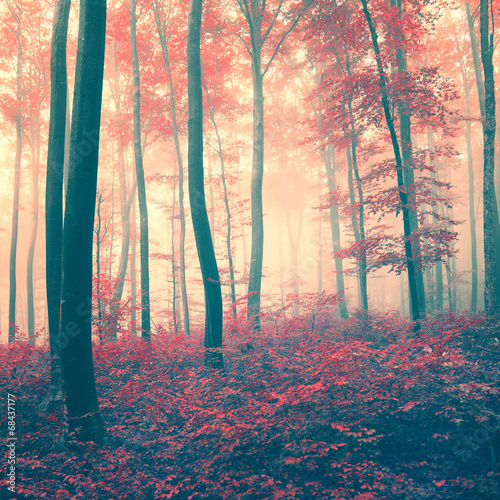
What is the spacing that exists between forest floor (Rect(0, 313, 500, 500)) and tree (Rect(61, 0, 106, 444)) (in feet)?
1.89

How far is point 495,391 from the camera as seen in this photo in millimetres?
4660

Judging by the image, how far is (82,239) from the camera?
4.71 metres

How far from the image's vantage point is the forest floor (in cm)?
363

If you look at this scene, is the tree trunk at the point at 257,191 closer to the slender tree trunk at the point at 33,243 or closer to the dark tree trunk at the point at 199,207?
the dark tree trunk at the point at 199,207

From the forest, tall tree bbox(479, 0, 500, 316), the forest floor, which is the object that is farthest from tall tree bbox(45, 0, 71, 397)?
tall tree bbox(479, 0, 500, 316)

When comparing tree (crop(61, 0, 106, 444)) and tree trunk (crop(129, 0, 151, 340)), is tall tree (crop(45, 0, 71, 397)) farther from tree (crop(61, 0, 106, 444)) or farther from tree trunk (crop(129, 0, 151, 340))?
tree trunk (crop(129, 0, 151, 340))

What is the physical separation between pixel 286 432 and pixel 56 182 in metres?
6.44

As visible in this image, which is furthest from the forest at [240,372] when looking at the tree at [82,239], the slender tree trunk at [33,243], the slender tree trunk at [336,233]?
the slender tree trunk at [33,243]

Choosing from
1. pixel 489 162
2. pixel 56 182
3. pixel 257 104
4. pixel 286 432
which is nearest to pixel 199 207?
pixel 56 182

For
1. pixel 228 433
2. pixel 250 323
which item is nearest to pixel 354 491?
pixel 228 433

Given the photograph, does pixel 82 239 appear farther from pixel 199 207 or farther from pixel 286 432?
pixel 286 432

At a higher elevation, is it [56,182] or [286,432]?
[56,182]

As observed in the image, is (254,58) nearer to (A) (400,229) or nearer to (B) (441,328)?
(B) (441,328)

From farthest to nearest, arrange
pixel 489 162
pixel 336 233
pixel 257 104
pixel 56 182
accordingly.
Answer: pixel 336 233 → pixel 257 104 → pixel 489 162 → pixel 56 182
